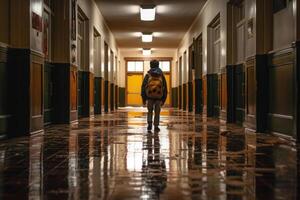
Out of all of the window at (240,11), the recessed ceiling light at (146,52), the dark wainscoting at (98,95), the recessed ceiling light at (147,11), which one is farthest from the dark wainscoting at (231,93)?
the recessed ceiling light at (146,52)

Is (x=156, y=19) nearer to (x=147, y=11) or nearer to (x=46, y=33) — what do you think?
(x=147, y=11)

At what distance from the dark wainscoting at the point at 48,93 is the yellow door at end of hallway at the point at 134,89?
2389 centimetres

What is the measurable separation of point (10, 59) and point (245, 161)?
4.20 meters

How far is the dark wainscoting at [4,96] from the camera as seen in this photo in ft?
22.4

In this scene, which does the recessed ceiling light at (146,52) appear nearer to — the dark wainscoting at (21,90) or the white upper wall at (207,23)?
the white upper wall at (207,23)

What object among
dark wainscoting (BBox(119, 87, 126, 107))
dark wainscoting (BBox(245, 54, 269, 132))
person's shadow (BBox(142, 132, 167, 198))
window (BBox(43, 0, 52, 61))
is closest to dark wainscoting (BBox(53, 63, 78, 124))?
window (BBox(43, 0, 52, 61))

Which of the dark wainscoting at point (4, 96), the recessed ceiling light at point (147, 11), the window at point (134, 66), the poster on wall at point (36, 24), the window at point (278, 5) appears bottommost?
the dark wainscoting at point (4, 96)

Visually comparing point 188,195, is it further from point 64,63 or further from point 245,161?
point 64,63

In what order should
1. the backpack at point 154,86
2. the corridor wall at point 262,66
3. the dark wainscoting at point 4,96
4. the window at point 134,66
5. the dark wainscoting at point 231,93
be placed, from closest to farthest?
the dark wainscoting at point 4,96
the corridor wall at point 262,66
the backpack at point 154,86
the dark wainscoting at point 231,93
the window at point 134,66

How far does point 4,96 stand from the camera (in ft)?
23.0

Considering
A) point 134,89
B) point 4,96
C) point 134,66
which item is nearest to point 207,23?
point 4,96

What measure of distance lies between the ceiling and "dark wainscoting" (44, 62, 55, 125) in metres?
5.27

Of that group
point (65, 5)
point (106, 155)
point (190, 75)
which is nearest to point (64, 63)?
point (65, 5)

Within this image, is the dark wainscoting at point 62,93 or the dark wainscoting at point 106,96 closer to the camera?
the dark wainscoting at point 62,93
